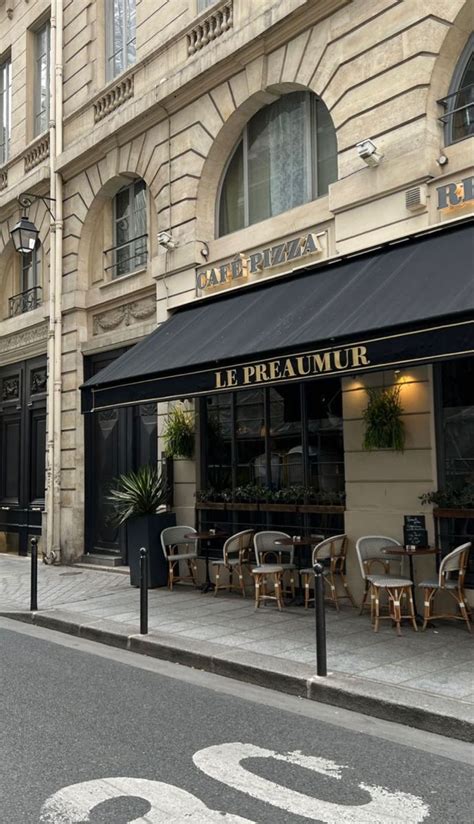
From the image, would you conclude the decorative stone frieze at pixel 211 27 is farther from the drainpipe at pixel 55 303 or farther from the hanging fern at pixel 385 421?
the hanging fern at pixel 385 421

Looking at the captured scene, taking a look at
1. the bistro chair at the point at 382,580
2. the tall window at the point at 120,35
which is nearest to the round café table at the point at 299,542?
the bistro chair at the point at 382,580

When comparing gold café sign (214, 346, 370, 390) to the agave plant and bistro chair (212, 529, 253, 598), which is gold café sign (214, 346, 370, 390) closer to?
bistro chair (212, 529, 253, 598)

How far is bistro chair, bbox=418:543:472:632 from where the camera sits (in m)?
7.14

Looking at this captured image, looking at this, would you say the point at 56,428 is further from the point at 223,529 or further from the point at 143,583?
the point at 143,583

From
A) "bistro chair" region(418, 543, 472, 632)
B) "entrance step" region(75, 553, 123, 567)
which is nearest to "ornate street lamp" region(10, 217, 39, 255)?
"entrance step" region(75, 553, 123, 567)

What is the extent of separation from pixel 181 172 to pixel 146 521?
5574 mm

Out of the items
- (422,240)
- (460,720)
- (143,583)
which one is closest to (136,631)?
(143,583)

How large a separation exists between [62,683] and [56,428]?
8.58 metres

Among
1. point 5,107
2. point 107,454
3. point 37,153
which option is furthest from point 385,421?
point 5,107

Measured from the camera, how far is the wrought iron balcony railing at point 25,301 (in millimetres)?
16125

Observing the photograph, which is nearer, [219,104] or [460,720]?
[460,720]

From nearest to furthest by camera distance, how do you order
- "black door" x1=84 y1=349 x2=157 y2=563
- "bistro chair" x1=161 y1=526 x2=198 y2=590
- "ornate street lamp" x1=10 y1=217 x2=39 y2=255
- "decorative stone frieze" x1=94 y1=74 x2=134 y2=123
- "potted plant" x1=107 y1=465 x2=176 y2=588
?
"bistro chair" x1=161 y1=526 x2=198 y2=590 → "potted plant" x1=107 y1=465 x2=176 y2=588 → "black door" x1=84 y1=349 x2=157 y2=563 → "decorative stone frieze" x1=94 y1=74 x2=134 y2=123 → "ornate street lamp" x1=10 y1=217 x2=39 y2=255

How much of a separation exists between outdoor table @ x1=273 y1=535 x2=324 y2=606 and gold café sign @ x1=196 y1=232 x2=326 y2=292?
3.66 metres

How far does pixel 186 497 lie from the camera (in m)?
11.2
